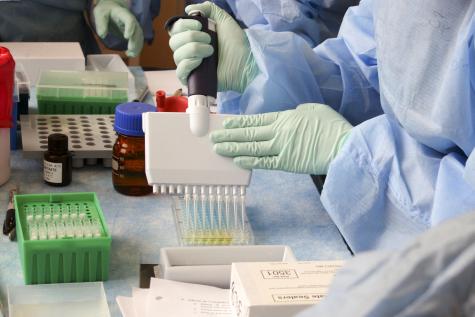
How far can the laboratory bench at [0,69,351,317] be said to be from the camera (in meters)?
1.20

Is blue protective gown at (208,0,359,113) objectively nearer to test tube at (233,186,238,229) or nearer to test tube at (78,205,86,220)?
test tube at (233,186,238,229)

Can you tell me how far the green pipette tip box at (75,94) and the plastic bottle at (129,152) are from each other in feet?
0.95

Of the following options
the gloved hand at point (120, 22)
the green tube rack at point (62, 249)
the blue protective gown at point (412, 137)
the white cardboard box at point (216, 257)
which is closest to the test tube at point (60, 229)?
the green tube rack at point (62, 249)

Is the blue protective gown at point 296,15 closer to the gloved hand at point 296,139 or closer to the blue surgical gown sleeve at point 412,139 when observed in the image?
the gloved hand at point 296,139

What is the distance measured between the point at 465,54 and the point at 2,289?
2.44 ft

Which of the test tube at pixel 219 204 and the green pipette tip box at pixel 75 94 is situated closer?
the test tube at pixel 219 204

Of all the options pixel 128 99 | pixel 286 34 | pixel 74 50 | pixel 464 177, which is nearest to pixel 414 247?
pixel 464 177

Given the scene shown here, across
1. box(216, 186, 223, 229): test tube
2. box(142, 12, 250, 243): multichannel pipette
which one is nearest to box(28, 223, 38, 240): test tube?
box(142, 12, 250, 243): multichannel pipette

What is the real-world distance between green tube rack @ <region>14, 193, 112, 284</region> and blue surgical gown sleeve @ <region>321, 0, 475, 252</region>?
14.7 inches

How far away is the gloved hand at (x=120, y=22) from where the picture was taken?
2168 mm

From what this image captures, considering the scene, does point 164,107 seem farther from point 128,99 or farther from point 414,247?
point 414,247

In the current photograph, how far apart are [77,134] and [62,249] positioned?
0.49 meters

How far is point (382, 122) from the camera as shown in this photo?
1226 millimetres

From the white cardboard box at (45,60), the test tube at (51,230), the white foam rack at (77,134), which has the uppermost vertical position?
the white cardboard box at (45,60)
